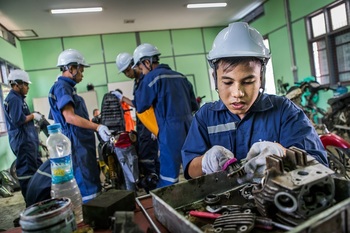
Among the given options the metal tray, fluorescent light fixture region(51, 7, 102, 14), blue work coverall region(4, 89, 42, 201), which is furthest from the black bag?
fluorescent light fixture region(51, 7, 102, 14)

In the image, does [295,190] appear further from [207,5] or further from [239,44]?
[207,5]

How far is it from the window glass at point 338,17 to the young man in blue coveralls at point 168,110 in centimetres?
430

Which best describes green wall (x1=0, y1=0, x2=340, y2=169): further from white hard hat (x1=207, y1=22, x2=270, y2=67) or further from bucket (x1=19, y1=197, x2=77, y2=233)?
bucket (x1=19, y1=197, x2=77, y2=233)

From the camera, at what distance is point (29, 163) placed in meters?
3.32

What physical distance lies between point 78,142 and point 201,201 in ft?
5.44

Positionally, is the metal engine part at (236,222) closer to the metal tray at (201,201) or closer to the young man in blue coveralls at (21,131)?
the metal tray at (201,201)

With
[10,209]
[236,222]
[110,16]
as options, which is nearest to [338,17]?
[110,16]

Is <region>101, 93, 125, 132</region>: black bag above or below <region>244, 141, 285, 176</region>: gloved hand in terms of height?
above

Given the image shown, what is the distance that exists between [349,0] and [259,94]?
4936 millimetres

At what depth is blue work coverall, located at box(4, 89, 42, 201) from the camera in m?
3.26

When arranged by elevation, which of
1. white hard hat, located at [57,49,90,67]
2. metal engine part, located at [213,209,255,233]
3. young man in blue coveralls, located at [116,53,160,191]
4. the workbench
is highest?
white hard hat, located at [57,49,90,67]

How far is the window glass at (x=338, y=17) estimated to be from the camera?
4.84m

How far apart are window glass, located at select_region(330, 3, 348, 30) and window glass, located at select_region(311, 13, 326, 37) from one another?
22 centimetres

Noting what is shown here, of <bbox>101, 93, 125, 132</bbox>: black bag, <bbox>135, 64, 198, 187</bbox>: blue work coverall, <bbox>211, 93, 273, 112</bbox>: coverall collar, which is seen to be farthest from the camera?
<bbox>101, 93, 125, 132</bbox>: black bag
